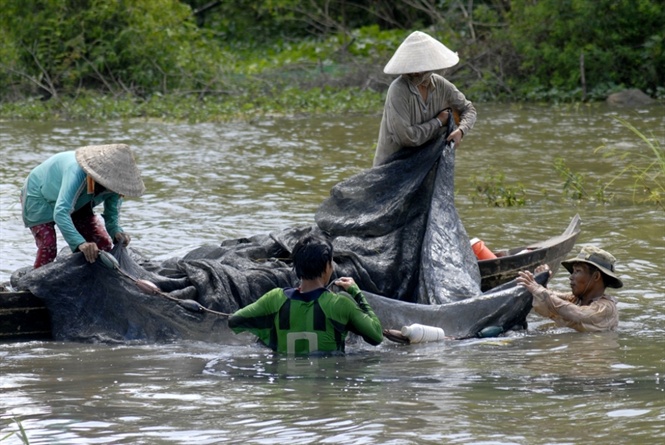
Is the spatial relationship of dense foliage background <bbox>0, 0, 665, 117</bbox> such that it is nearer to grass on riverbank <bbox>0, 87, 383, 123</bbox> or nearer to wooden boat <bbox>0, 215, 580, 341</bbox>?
grass on riverbank <bbox>0, 87, 383, 123</bbox>

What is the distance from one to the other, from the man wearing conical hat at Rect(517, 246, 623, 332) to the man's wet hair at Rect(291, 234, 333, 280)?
167cm

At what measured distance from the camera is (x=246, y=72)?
20.8 metres

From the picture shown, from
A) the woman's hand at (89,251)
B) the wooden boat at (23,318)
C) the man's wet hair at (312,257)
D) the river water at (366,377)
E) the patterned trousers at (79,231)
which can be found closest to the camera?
the river water at (366,377)

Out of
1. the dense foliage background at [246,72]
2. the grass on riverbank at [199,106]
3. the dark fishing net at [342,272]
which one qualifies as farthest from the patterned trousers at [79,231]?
the dense foliage background at [246,72]

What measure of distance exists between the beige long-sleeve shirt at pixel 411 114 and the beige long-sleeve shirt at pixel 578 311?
1.34m

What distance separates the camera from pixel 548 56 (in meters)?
19.1

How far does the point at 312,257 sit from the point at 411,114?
80.7 inches

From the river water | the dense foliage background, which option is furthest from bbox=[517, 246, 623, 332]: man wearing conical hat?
the dense foliage background

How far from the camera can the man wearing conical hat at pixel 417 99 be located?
7.62 m

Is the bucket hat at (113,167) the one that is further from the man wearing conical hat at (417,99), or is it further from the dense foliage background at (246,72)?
the dense foliage background at (246,72)

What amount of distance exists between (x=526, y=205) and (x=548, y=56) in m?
7.92

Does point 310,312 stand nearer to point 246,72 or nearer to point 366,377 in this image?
point 366,377

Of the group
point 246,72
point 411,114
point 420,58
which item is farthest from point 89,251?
point 246,72

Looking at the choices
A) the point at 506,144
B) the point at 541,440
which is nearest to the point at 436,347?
the point at 541,440
